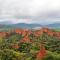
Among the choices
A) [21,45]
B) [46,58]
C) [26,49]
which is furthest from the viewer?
[21,45]

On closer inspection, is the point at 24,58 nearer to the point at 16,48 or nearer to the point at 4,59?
the point at 4,59

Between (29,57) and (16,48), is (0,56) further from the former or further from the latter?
(16,48)

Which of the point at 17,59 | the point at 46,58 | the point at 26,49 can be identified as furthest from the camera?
the point at 26,49

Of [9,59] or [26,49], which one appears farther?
[26,49]

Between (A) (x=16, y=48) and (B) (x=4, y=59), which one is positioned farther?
(A) (x=16, y=48)


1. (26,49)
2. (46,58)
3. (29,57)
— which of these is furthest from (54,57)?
(26,49)

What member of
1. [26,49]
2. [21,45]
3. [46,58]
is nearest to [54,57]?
[46,58]

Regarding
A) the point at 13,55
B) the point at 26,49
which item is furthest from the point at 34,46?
the point at 13,55

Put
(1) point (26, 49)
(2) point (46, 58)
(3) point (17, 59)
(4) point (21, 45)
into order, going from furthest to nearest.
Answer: (4) point (21, 45) < (1) point (26, 49) < (3) point (17, 59) < (2) point (46, 58)
